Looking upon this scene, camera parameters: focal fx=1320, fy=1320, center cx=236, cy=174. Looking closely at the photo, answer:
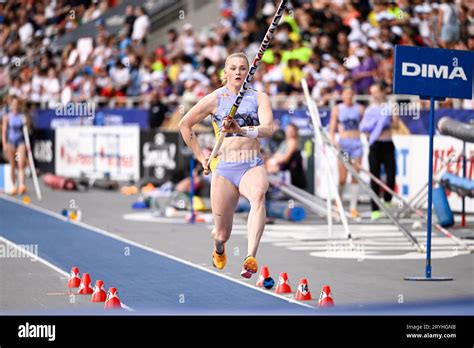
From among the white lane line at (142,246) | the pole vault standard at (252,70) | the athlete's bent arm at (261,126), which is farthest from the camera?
the white lane line at (142,246)

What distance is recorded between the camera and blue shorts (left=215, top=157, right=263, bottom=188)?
1290 cm

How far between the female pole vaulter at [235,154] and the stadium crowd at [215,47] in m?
7.25

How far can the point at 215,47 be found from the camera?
33031 mm

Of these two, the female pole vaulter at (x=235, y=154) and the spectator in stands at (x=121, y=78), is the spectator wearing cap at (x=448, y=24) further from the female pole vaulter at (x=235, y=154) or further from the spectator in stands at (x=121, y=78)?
the female pole vaulter at (x=235, y=154)

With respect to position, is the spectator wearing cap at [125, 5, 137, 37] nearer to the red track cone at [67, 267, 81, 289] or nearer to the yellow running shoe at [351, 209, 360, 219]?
the yellow running shoe at [351, 209, 360, 219]

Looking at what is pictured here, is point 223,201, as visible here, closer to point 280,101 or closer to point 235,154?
point 235,154

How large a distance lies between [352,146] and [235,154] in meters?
10.2

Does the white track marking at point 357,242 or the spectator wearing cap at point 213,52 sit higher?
the spectator wearing cap at point 213,52

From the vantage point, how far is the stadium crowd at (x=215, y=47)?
88.0ft

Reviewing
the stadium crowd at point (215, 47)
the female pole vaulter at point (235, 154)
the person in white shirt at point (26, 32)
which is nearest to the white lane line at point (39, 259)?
the female pole vaulter at point (235, 154)
